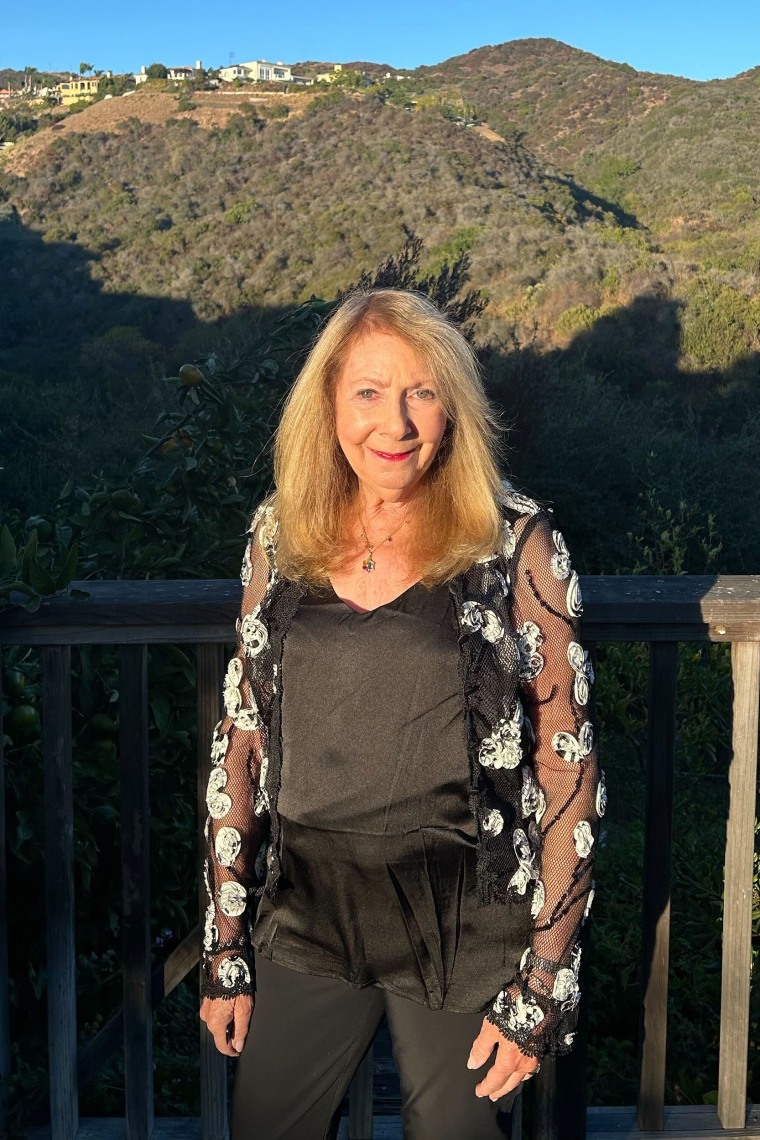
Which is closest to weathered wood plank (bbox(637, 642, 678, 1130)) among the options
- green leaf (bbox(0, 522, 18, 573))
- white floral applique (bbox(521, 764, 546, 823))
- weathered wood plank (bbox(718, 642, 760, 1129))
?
weathered wood plank (bbox(718, 642, 760, 1129))

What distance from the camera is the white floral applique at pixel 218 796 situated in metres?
1.66

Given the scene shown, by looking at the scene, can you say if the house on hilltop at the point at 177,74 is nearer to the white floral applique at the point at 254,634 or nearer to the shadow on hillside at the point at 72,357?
the shadow on hillside at the point at 72,357

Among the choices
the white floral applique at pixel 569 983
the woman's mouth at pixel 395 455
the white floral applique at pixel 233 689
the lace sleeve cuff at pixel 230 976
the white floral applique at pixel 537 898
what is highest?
the woman's mouth at pixel 395 455

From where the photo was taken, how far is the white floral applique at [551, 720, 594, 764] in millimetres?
1529

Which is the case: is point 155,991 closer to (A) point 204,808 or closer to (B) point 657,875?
(A) point 204,808

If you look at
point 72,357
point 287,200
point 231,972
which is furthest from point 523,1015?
point 287,200

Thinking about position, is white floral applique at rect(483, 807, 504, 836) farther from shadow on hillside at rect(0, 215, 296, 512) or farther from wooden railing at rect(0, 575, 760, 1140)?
shadow on hillside at rect(0, 215, 296, 512)

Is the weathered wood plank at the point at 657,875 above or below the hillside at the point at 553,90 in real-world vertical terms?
below

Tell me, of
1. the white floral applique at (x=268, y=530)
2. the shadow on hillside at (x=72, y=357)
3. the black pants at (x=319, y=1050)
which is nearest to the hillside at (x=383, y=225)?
the shadow on hillside at (x=72, y=357)

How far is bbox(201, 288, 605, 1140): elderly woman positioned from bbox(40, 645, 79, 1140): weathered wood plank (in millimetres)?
301

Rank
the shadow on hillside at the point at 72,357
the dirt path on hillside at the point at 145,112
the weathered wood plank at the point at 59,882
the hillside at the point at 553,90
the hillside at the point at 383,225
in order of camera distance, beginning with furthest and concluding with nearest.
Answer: the hillside at the point at 553,90 < the dirt path on hillside at the point at 145,112 < the hillside at the point at 383,225 < the shadow on hillside at the point at 72,357 < the weathered wood plank at the point at 59,882

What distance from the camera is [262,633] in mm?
1629

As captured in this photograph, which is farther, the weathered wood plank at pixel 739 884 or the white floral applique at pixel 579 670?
the weathered wood plank at pixel 739 884

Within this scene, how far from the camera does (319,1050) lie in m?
1.58
